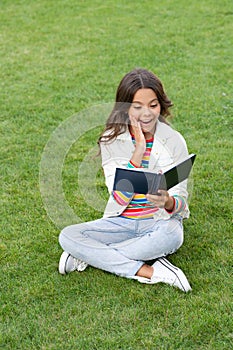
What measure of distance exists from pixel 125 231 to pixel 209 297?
623mm

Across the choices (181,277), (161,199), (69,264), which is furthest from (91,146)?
(181,277)

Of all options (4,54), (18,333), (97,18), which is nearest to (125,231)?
(18,333)

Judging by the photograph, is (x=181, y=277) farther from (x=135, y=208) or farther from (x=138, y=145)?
(x=138, y=145)

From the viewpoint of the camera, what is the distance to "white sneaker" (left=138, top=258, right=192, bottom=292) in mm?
3162

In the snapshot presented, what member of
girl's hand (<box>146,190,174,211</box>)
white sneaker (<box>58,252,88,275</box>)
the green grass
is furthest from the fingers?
white sneaker (<box>58,252,88,275</box>)

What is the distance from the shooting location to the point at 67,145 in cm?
494

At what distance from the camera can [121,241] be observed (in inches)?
138

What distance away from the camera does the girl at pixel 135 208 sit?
3.36 m

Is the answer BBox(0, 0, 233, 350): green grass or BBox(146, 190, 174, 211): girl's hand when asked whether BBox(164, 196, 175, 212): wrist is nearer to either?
BBox(146, 190, 174, 211): girl's hand

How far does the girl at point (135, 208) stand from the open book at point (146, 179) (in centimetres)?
16

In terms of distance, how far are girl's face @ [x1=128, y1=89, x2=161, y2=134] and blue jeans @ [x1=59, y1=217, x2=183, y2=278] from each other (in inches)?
21.0

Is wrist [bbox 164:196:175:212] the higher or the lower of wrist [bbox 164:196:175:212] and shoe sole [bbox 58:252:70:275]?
the higher

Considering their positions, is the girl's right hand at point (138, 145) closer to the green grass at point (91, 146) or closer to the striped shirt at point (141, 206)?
the striped shirt at point (141, 206)

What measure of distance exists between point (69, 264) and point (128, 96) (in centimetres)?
93
